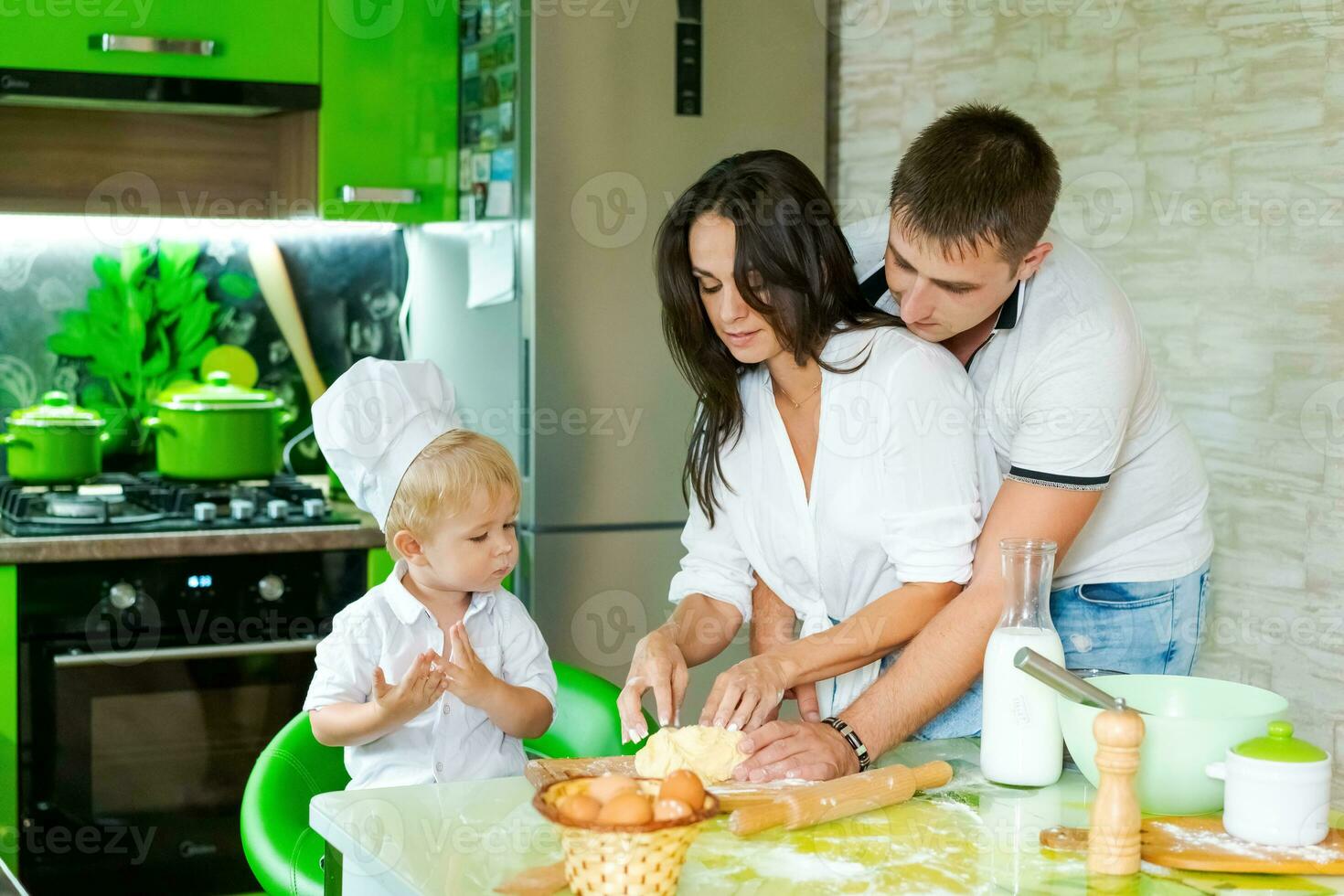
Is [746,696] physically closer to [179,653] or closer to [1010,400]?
[1010,400]

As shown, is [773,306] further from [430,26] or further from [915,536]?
[430,26]

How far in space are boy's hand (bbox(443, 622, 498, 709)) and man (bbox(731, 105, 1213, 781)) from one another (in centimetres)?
29

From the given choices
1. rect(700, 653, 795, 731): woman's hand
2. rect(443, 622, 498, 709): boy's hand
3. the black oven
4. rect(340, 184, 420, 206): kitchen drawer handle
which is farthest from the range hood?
rect(700, 653, 795, 731): woman's hand

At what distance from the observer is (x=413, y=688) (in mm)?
1580

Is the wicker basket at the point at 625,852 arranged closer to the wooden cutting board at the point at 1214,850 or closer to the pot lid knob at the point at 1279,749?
the wooden cutting board at the point at 1214,850

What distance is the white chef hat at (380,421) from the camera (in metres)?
1.79

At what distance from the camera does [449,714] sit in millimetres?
1863

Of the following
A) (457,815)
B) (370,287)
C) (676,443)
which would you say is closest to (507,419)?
(676,443)

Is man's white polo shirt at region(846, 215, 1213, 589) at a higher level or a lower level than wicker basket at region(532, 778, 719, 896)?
higher

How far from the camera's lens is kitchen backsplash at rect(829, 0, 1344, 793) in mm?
2166

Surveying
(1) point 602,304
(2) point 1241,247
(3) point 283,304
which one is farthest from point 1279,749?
(3) point 283,304

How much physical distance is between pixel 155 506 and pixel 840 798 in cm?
192

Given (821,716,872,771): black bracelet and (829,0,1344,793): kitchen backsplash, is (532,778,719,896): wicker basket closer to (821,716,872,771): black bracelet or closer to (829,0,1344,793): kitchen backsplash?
(821,716,872,771): black bracelet

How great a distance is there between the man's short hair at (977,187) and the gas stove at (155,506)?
1.56 metres
